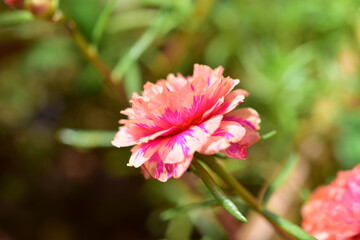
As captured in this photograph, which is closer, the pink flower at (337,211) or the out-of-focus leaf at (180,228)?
the pink flower at (337,211)

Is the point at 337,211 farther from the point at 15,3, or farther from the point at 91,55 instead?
the point at 15,3

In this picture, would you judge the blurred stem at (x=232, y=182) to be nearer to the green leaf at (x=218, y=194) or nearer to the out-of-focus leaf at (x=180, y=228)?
the green leaf at (x=218, y=194)

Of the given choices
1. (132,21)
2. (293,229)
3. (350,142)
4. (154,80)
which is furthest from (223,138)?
(132,21)

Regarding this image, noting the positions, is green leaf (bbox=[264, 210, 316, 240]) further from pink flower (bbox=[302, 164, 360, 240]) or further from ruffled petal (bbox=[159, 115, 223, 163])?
ruffled petal (bbox=[159, 115, 223, 163])

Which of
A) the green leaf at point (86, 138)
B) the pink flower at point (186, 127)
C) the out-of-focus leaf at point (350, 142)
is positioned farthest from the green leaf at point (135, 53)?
the out-of-focus leaf at point (350, 142)

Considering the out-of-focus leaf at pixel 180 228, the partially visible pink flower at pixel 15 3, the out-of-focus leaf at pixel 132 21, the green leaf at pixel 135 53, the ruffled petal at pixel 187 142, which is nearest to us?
the ruffled petal at pixel 187 142

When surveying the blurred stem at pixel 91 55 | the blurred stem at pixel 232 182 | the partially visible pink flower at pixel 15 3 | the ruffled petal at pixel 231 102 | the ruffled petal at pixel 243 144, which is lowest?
the blurred stem at pixel 232 182

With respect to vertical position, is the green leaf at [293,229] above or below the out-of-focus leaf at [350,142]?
above

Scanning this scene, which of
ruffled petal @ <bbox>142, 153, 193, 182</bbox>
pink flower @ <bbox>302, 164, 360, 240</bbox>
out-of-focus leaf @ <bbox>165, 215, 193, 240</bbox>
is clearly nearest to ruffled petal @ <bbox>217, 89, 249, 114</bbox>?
ruffled petal @ <bbox>142, 153, 193, 182</bbox>

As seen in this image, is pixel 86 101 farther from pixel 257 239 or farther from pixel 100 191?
pixel 257 239
